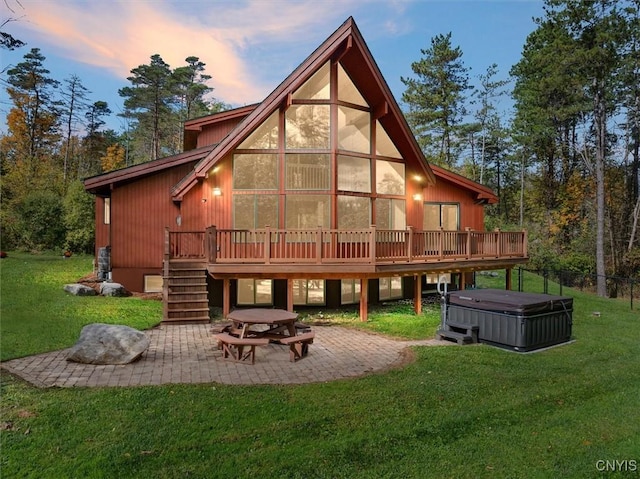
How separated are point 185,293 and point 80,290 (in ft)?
14.4

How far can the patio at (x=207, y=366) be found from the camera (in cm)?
635

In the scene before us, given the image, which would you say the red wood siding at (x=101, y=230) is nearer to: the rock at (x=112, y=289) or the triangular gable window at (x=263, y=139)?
the rock at (x=112, y=289)

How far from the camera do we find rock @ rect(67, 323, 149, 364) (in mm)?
6910

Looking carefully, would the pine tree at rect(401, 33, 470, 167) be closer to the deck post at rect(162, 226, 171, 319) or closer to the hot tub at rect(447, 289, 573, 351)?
the hot tub at rect(447, 289, 573, 351)

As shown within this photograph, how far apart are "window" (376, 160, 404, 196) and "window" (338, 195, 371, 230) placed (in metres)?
0.81

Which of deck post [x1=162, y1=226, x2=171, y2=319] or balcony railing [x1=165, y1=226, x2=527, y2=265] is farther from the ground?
balcony railing [x1=165, y1=226, x2=527, y2=265]

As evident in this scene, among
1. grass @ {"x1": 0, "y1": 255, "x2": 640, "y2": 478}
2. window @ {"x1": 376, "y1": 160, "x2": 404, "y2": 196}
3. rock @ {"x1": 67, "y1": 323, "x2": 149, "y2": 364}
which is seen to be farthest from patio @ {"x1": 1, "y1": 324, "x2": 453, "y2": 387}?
window @ {"x1": 376, "y1": 160, "x2": 404, "y2": 196}

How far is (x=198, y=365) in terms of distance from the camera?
7238 mm

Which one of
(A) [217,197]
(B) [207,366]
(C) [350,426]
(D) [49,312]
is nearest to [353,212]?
(A) [217,197]

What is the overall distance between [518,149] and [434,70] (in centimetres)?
970

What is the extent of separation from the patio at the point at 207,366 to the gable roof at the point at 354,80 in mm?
5426

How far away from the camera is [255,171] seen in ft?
41.3

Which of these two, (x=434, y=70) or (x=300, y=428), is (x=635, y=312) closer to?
(x=300, y=428)

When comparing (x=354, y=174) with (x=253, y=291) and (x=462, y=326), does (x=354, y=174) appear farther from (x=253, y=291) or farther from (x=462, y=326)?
(x=462, y=326)
